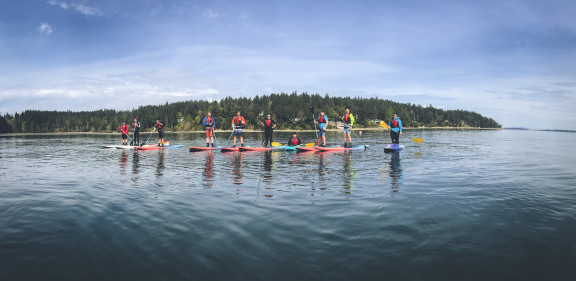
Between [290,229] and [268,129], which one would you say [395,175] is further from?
[268,129]

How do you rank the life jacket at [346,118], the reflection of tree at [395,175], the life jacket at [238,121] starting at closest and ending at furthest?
1. the reflection of tree at [395,175]
2. the life jacket at [346,118]
3. the life jacket at [238,121]

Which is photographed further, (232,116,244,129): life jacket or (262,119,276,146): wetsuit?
(262,119,276,146): wetsuit

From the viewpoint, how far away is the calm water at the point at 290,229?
5.17 m

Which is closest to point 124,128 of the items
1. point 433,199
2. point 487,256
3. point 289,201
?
point 289,201

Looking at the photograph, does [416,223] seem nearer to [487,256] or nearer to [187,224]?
[487,256]

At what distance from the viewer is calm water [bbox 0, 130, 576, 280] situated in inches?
204

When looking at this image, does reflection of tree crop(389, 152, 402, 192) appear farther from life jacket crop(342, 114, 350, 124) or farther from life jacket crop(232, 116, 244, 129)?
life jacket crop(232, 116, 244, 129)

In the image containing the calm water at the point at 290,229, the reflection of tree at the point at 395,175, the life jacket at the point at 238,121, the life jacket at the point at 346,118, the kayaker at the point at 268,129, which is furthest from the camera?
the kayaker at the point at 268,129

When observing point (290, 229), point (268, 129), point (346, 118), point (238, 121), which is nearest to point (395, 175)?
point (290, 229)

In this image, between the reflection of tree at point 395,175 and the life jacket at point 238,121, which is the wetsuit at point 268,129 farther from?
the reflection of tree at point 395,175

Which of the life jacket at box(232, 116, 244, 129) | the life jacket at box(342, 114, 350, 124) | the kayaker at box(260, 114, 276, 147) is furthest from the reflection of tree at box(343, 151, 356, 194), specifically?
A: the life jacket at box(232, 116, 244, 129)

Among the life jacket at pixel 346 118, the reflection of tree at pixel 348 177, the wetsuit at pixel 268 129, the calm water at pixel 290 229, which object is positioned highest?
the life jacket at pixel 346 118

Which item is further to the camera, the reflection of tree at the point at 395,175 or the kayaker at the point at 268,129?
the kayaker at the point at 268,129

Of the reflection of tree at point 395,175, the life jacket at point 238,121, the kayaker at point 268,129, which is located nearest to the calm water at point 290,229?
the reflection of tree at point 395,175
